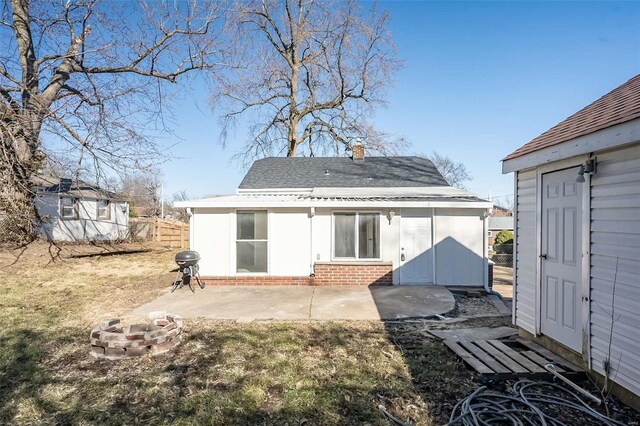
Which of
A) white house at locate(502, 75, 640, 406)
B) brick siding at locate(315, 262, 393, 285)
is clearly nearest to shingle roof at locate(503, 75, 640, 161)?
white house at locate(502, 75, 640, 406)

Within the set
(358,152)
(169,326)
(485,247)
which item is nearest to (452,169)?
(358,152)

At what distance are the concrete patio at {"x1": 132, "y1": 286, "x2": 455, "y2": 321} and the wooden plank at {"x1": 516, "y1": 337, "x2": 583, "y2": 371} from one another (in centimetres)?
201

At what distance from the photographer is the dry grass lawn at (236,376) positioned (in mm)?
3375

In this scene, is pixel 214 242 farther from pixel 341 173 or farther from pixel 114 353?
pixel 341 173

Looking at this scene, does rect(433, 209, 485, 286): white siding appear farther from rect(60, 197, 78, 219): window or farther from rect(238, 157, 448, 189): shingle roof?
rect(60, 197, 78, 219): window

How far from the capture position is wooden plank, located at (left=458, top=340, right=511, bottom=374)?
412 cm

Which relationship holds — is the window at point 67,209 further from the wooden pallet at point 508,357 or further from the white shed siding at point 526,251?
the white shed siding at point 526,251

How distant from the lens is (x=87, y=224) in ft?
69.1

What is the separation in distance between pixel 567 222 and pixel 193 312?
644 centimetres

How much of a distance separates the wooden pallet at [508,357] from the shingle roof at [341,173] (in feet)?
28.2

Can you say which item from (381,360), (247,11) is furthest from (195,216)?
(247,11)

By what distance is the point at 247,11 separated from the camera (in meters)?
19.5

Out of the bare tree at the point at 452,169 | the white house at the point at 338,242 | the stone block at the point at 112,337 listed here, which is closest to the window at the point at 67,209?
the white house at the point at 338,242

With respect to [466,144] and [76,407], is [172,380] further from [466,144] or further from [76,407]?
[466,144]
